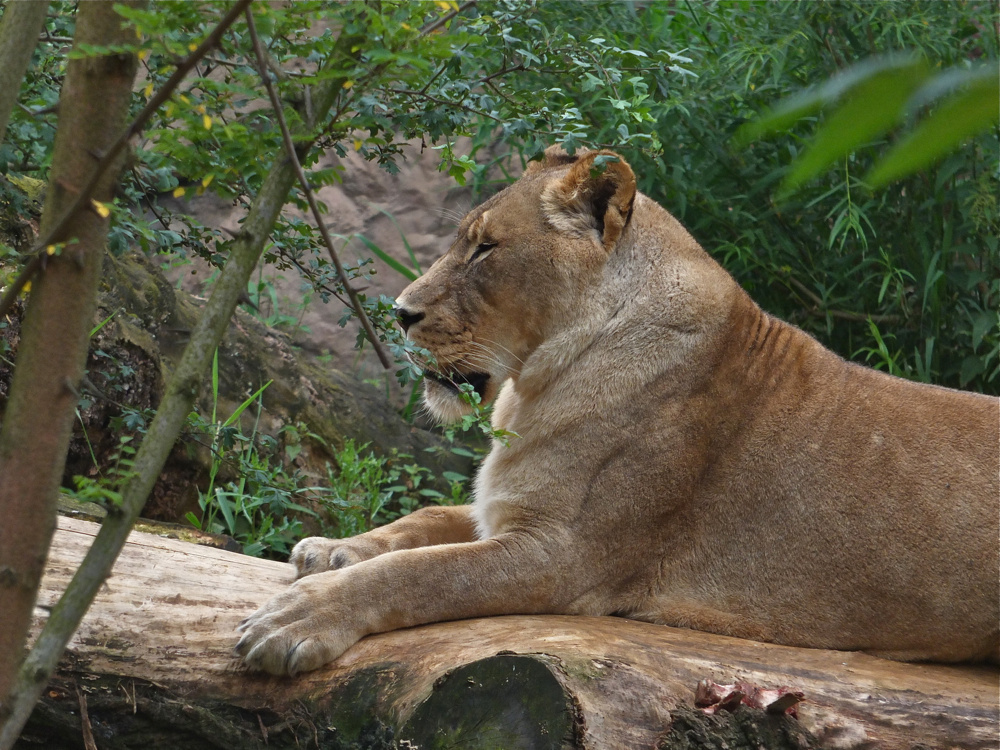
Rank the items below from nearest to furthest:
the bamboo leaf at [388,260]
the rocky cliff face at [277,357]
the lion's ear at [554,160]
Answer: the lion's ear at [554,160], the rocky cliff face at [277,357], the bamboo leaf at [388,260]

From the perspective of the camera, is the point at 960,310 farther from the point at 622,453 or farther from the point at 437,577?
the point at 437,577

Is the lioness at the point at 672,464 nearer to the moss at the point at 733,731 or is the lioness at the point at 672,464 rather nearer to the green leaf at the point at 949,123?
the moss at the point at 733,731

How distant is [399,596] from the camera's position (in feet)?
9.23

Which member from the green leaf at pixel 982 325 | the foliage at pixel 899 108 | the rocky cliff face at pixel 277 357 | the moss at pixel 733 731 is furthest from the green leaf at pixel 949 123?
the green leaf at pixel 982 325

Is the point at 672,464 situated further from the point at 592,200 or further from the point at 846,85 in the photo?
the point at 846,85

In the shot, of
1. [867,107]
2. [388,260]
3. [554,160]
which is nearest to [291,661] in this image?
[554,160]

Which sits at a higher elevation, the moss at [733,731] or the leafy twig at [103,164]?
the leafy twig at [103,164]

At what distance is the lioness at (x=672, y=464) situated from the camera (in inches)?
122

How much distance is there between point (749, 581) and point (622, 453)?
1.90ft

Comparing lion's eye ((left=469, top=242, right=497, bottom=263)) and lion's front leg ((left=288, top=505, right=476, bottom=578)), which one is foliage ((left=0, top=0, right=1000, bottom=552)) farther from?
Result: lion's eye ((left=469, top=242, right=497, bottom=263))

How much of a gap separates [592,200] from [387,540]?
1401mm

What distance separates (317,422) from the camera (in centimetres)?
584

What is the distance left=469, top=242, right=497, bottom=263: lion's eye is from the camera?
11.5 ft

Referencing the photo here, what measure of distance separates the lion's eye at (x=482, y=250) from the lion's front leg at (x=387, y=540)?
95 cm
